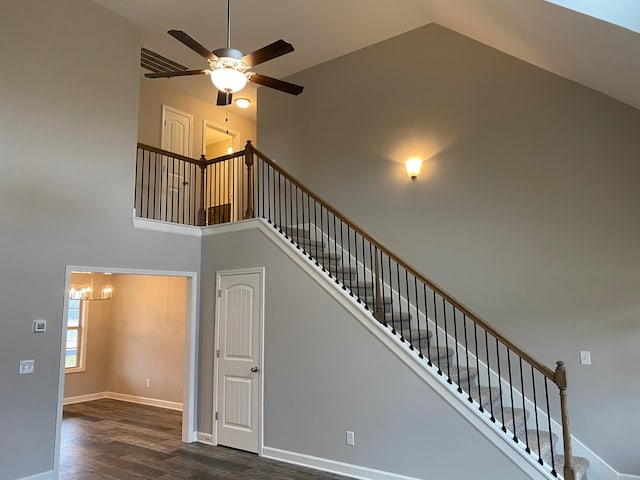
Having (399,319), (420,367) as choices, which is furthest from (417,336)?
(420,367)

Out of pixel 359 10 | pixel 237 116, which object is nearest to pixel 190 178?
pixel 237 116

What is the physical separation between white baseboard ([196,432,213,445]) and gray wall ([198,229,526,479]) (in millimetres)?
73

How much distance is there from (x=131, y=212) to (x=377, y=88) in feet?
12.0

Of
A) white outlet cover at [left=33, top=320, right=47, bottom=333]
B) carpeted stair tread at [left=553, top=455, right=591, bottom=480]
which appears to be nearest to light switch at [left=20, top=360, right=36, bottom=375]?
white outlet cover at [left=33, top=320, right=47, bottom=333]

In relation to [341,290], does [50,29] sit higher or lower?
higher

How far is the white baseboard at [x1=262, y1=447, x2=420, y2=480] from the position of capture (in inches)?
162

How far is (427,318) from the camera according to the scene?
5.16 m

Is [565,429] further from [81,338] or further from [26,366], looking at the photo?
[81,338]

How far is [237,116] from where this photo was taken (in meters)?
8.97

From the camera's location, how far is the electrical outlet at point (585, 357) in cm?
427

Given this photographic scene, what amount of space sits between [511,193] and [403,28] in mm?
2661

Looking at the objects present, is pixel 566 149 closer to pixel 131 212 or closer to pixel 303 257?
pixel 303 257

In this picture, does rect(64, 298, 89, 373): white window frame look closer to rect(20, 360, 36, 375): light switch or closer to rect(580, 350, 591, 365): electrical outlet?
rect(20, 360, 36, 375): light switch

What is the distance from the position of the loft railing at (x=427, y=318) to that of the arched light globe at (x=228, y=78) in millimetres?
1781
